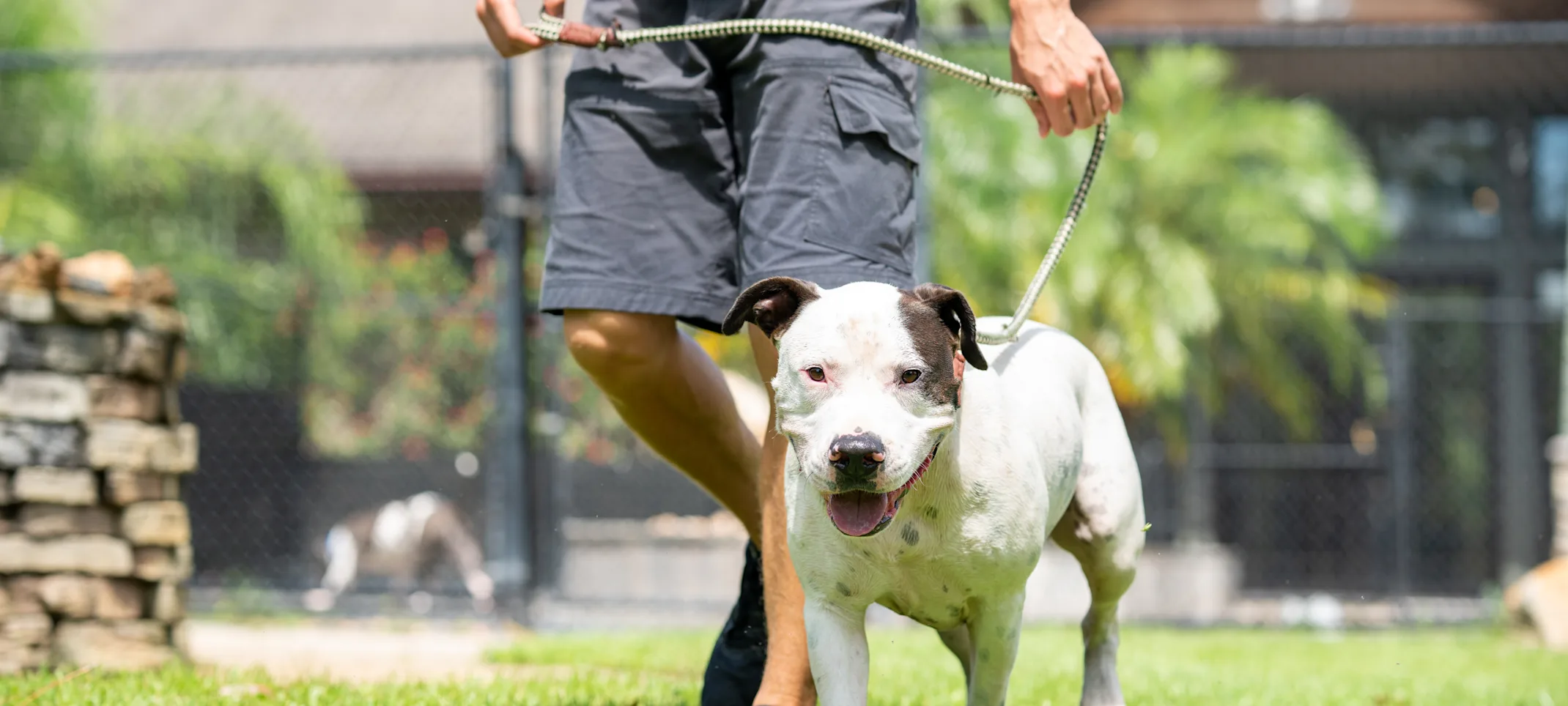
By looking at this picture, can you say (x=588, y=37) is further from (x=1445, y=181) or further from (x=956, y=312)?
(x=1445, y=181)

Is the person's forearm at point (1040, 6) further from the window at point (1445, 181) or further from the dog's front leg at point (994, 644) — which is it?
the window at point (1445, 181)

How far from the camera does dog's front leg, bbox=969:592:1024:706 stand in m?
2.60

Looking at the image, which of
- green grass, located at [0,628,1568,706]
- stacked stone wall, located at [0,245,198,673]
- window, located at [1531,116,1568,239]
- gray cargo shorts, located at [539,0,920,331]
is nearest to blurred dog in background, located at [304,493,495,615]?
green grass, located at [0,628,1568,706]

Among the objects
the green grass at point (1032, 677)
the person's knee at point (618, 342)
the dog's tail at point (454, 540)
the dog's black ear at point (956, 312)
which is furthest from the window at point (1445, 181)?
the dog's black ear at point (956, 312)

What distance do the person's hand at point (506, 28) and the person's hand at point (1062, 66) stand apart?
981 mm

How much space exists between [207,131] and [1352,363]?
8.43 m

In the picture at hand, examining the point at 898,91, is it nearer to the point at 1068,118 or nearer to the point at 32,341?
the point at 1068,118

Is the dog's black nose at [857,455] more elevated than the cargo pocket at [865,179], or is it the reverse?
the cargo pocket at [865,179]

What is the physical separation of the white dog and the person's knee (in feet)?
1.83

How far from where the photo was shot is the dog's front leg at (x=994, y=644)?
8.54ft

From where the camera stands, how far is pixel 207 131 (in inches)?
425

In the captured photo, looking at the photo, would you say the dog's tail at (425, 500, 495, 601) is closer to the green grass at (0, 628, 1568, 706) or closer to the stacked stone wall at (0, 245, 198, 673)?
the green grass at (0, 628, 1568, 706)

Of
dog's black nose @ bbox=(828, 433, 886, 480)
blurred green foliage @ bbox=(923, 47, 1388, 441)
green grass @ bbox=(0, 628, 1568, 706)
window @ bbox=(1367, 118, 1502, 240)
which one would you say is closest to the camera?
dog's black nose @ bbox=(828, 433, 886, 480)

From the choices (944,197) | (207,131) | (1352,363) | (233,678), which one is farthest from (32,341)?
(1352,363)
